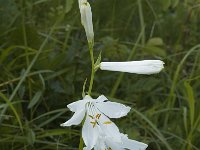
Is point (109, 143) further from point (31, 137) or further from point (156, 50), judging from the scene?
point (156, 50)

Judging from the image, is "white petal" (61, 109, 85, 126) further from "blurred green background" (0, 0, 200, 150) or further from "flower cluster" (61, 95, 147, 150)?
"blurred green background" (0, 0, 200, 150)

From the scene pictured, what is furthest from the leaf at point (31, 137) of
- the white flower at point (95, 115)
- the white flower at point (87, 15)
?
the white flower at point (87, 15)

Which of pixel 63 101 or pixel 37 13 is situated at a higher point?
pixel 37 13

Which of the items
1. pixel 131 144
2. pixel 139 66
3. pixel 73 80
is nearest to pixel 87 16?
pixel 139 66

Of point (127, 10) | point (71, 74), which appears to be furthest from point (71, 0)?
point (127, 10)

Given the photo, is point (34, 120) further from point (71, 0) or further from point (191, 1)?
point (191, 1)

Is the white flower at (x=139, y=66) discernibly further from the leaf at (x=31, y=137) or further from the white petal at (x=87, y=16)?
the leaf at (x=31, y=137)
